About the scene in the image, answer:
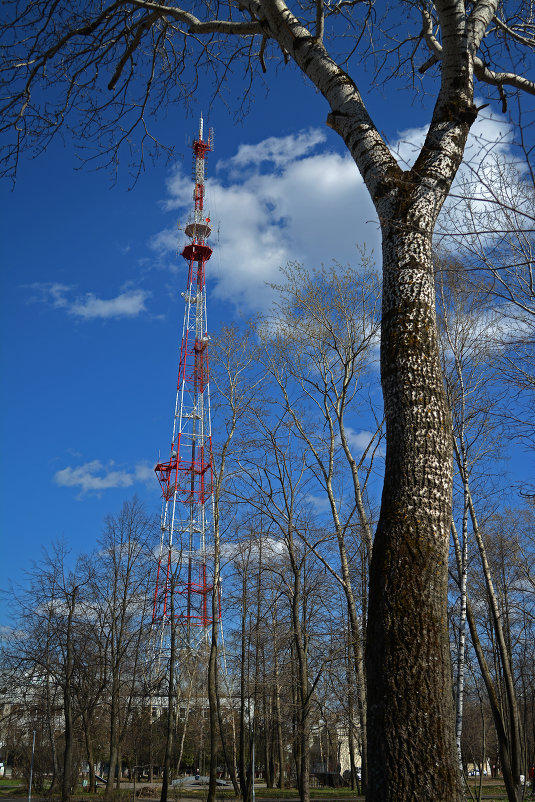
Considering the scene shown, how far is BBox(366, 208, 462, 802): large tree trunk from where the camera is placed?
287 cm

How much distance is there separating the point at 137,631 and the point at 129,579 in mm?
1576

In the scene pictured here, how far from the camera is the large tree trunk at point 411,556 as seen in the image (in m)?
2.87

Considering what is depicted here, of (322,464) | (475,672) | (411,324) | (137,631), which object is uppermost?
(322,464)

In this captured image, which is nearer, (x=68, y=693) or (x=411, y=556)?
(x=411, y=556)

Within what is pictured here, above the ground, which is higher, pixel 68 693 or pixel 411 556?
pixel 411 556

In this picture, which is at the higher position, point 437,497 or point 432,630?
point 437,497

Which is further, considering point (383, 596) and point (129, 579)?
point (129, 579)

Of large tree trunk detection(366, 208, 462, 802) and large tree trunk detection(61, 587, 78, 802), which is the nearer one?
large tree trunk detection(366, 208, 462, 802)

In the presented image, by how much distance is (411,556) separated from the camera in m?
3.18

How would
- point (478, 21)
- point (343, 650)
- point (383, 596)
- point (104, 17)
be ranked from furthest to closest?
point (343, 650) < point (104, 17) < point (478, 21) < point (383, 596)

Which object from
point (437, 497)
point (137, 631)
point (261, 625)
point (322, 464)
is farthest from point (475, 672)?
point (437, 497)

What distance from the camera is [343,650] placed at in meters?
13.5

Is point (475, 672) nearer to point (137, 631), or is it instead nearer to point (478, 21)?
point (137, 631)

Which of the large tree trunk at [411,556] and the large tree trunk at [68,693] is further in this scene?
the large tree trunk at [68,693]
